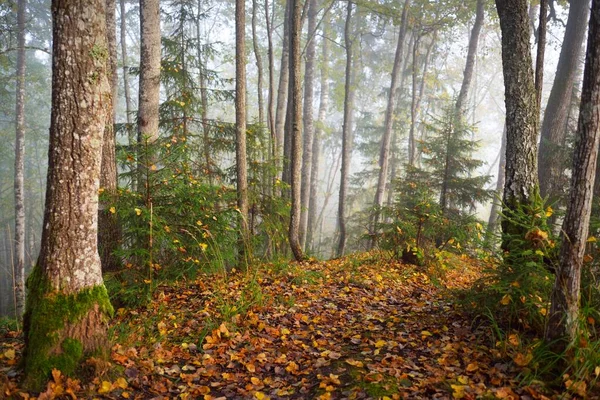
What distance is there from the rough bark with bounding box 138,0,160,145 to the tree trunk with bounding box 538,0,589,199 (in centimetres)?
1108

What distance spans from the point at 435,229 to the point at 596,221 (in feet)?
11.9

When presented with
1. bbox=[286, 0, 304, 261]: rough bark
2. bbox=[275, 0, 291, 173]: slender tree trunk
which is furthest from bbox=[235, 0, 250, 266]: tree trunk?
bbox=[275, 0, 291, 173]: slender tree trunk

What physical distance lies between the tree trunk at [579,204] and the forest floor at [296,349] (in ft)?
1.72

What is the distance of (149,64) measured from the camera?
6.78 metres

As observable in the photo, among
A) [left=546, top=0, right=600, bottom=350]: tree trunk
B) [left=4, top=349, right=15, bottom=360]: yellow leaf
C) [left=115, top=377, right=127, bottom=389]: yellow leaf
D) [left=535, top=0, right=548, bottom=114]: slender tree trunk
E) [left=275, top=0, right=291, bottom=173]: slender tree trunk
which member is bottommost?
[left=115, top=377, right=127, bottom=389]: yellow leaf

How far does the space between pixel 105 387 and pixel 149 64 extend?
536 cm

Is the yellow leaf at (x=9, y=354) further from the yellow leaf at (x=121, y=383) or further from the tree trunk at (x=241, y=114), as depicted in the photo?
the tree trunk at (x=241, y=114)

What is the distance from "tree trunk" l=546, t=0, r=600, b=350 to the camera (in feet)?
10.2

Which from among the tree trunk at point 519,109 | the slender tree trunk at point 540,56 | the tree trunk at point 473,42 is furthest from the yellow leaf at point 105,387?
the tree trunk at point 473,42

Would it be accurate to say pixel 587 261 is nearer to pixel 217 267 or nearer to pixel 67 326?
pixel 217 267

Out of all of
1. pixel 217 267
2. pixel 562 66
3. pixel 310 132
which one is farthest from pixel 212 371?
pixel 562 66

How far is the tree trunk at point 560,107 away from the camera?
11.5 m

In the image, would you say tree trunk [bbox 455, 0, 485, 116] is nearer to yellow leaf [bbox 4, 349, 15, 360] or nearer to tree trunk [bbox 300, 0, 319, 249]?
tree trunk [bbox 300, 0, 319, 249]

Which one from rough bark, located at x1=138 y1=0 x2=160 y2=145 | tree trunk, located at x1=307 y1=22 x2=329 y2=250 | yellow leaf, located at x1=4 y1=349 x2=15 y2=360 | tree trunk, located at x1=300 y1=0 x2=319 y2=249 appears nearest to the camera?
yellow leaf, located at x1=4 y1=349 x2=15 y2=360
